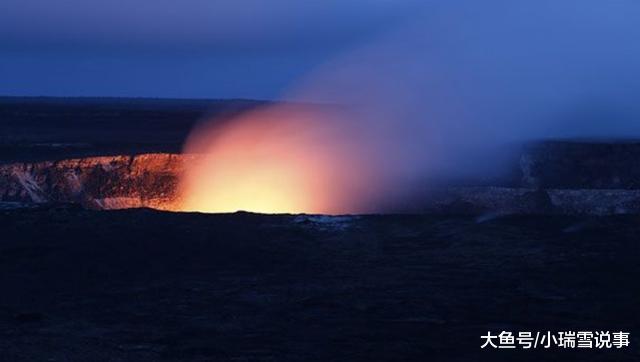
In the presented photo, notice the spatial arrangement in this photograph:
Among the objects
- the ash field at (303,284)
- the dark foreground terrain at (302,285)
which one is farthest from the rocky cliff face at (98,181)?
the dark foreground terrain at (302,285)

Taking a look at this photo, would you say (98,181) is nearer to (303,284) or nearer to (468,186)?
(468,186)

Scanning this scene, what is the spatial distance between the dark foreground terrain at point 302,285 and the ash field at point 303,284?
0.04 metres

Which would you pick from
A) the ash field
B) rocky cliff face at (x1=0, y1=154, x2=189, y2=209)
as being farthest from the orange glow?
the ash field

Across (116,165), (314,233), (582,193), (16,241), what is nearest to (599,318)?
(314,233)

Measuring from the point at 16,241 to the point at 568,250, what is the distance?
10099 mm

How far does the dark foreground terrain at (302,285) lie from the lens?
1070cm

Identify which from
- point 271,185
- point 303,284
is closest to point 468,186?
point 271,185

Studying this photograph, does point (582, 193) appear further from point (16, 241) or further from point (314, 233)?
point (16, 241)

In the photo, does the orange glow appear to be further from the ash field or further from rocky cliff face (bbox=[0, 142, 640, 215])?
the ash field

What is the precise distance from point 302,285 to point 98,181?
1833cm

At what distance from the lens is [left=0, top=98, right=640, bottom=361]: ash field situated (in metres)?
10.7

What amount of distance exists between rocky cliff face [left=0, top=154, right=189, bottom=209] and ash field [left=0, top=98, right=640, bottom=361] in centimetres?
750

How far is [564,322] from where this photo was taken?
11703 millimetres

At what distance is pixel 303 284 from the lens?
14117mm
